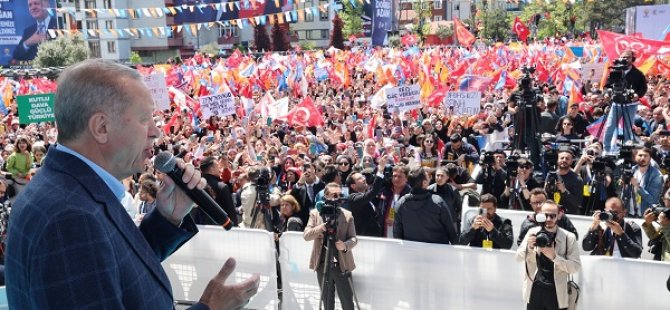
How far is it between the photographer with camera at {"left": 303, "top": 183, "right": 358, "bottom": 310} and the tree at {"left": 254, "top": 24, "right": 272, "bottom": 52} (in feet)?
222

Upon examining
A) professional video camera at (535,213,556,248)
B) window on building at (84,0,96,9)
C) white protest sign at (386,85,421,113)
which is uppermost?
window on building at (84,0,96,9)

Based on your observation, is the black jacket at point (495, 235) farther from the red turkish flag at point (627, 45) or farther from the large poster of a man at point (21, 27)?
Result: the large poster of a man at point (21, 27)

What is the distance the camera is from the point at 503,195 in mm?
7262

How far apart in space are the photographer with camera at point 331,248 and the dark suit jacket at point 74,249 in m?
3.94

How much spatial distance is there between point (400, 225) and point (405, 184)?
95cm

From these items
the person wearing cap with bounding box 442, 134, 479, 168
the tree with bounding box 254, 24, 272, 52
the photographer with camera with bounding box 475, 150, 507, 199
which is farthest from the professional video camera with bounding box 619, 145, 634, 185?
the tree with bounding box 254, 24, 272, 52

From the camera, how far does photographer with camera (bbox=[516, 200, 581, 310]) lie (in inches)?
195

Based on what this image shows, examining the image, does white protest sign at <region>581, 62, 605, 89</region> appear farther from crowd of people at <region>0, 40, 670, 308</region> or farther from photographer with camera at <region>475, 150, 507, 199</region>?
photographer with camera at <region>475, 150, 507, 199</region>

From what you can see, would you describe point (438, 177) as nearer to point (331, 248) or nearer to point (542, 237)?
point (331, 248)

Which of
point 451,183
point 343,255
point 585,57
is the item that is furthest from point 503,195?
point 585,57

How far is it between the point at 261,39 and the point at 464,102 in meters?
61.7

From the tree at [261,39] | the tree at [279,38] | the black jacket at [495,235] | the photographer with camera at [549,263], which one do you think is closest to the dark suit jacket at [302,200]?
the black jacket at [495,235]

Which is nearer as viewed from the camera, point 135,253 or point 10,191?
point 135,253

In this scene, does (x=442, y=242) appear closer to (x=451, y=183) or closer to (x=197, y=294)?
(x=451, y=183)
